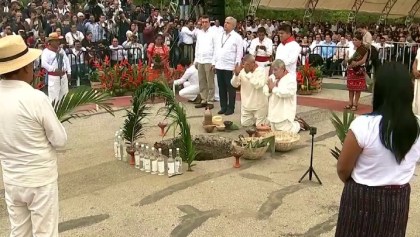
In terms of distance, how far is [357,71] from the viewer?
433 inches

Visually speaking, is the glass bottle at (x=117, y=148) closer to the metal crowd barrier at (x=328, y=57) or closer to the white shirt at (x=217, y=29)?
the white shirt at (x=217, y=29)

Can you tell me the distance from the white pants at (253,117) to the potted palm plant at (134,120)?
247 centimetres

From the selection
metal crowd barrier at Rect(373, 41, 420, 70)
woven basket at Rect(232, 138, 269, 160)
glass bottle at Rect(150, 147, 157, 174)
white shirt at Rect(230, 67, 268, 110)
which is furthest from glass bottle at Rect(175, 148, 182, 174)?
metal crowd barrier at Rect(373, 41, 420, 70)

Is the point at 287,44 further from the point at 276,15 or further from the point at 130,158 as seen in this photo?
the point at 276,15

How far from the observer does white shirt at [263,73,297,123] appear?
871cm

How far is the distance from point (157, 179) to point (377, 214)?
4152 mm

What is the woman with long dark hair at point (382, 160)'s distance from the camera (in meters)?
2.86

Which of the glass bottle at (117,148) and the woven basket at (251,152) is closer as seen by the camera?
the woven basket at (251,152)

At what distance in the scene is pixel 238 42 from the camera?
10836 mm

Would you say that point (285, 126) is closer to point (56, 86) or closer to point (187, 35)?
point (56, 86)

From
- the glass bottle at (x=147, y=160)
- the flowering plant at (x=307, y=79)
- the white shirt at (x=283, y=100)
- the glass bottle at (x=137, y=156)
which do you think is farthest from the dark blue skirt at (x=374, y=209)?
the flowering plant at (x=307, y=79)

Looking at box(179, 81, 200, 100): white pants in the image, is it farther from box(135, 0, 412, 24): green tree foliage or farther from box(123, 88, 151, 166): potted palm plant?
box(135, 0, 412, 24): green tree foliage

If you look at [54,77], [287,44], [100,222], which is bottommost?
[100,222]

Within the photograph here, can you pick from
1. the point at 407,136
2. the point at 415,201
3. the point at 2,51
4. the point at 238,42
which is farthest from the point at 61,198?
the point at 238,42
